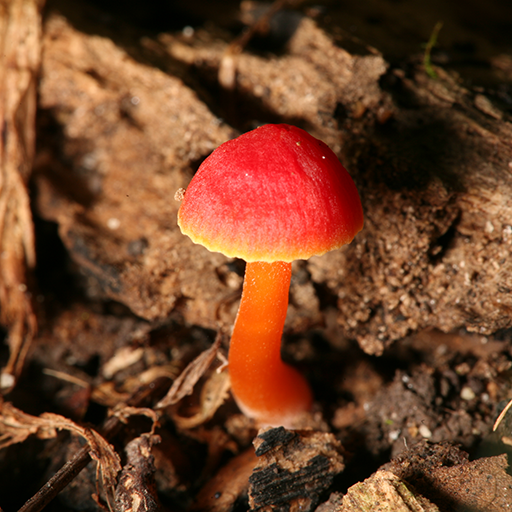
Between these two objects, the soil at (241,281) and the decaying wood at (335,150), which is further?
the decaying wood at (335,150)

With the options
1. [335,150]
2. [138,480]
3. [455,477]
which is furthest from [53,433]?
[335,150]

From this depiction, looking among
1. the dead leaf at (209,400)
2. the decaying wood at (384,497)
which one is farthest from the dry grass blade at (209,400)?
the decaying wood at (384,497)

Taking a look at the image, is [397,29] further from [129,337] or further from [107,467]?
[107,467]

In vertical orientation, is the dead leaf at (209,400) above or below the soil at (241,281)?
below

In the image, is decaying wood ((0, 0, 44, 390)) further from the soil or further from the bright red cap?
the bright red cap

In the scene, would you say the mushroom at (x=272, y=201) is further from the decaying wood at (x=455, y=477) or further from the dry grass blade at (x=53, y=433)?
the dry grass blade at (x=53, y=433)

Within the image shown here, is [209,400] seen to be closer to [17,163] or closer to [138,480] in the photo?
[138,480]

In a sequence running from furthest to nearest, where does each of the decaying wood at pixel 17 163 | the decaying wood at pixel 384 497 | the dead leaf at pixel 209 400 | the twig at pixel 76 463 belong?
the decaying wood at pixel 17 163 < the dead leaf at pixel 209 400 < the twig at pixel 76 463 < the decaying wood at pixel 384 497
